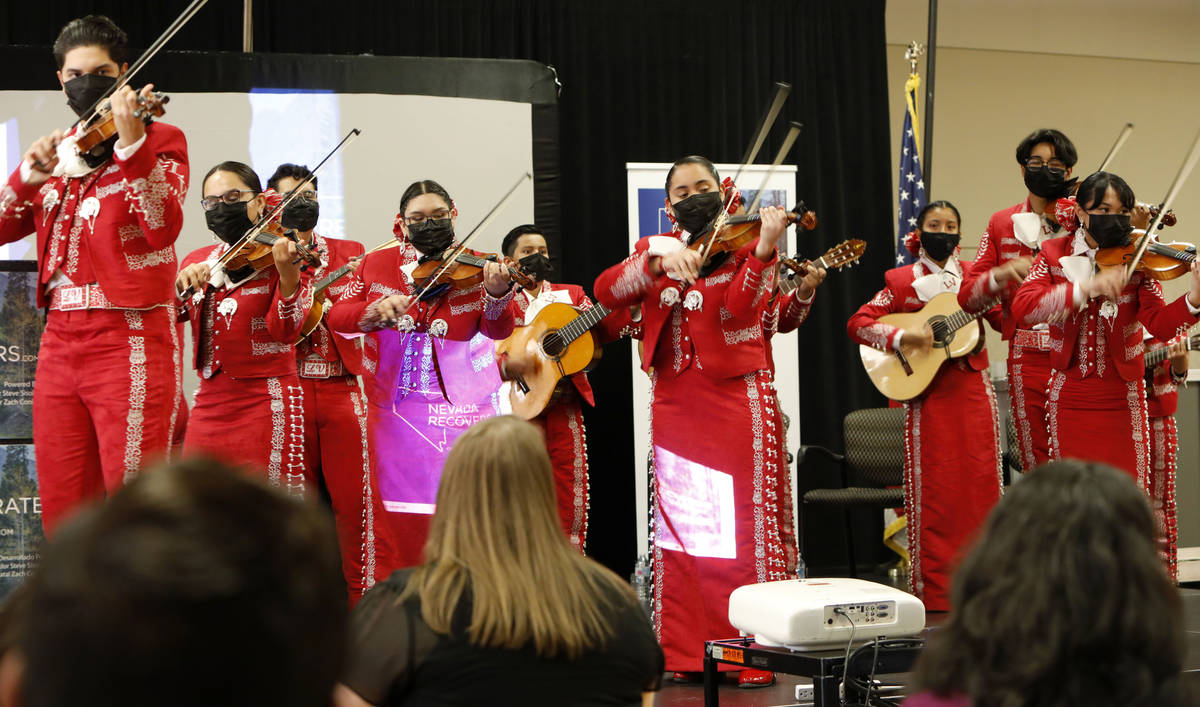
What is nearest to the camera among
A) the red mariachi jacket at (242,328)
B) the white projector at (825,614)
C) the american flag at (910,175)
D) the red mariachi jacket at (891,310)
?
the white projector at (825,614)

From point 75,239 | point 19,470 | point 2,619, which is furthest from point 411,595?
point 19,470

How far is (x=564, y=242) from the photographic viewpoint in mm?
7598

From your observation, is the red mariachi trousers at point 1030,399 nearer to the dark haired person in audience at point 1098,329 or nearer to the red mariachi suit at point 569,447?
the dark haired person in audience at point 1098,329

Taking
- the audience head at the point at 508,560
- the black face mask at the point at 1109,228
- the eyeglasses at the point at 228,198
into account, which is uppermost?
the eyeglasses at the point at 228,198

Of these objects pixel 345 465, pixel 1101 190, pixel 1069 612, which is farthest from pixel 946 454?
pixel 1069 612

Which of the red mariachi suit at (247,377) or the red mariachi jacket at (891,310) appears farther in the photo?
the red mariachi jacket at (891,310)

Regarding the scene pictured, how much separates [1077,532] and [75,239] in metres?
3.07

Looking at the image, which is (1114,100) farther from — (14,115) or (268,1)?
(14,115)

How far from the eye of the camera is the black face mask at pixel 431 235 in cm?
464

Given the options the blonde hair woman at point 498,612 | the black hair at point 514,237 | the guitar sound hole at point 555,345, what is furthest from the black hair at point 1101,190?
the blonde hair woman at point 498,612

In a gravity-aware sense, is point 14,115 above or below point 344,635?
above

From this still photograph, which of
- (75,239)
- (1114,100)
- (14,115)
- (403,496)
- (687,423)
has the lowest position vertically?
(403,496)

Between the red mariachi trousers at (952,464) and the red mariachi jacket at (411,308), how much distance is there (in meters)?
1.90

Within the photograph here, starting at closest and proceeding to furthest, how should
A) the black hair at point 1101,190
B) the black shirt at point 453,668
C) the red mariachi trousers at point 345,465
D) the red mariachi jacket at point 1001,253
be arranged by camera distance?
the black shirt at point 453,668 < the black hair at point 1101,190 < the red mariachi trousers at point 345,465 < the red mariachi jacket at point 1001,253
